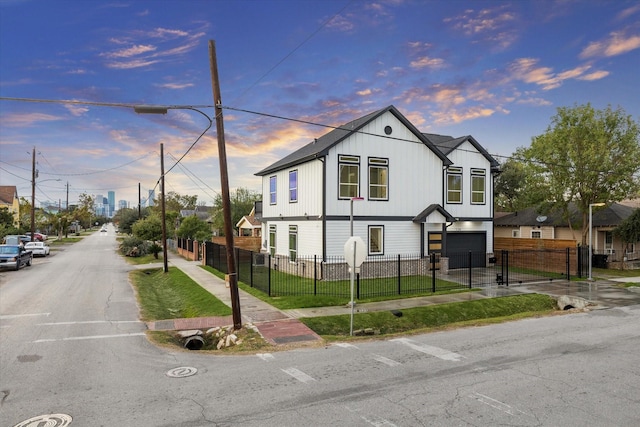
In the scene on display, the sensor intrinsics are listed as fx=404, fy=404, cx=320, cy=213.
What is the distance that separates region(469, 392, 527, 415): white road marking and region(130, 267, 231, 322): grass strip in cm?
920

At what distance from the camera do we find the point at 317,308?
1462 cm

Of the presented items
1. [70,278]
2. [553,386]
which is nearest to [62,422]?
[553,386]

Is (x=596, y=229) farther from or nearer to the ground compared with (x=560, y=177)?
nearer to the ground

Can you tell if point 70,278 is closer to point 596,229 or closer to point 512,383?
point 512,383

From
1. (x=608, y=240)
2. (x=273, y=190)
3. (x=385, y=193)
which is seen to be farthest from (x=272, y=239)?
(x=608, y=240)

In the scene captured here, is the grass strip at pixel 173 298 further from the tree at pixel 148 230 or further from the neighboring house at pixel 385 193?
the tree at pixel 148 230

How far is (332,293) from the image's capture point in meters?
17.0

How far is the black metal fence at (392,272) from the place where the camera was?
18.1m

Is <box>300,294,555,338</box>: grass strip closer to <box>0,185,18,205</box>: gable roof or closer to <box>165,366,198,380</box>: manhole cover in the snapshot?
<box>165,366,198,380</box>: manhole cover

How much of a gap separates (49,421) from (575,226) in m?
34.9

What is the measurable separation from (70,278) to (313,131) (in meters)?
17.2

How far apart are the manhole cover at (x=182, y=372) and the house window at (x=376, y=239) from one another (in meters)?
14.3

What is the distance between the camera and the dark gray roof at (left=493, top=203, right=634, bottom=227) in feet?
97.7

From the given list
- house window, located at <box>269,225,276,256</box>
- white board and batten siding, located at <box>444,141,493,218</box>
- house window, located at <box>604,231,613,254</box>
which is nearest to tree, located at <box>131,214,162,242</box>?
house window, located at <box>269,225,276,256</box>
